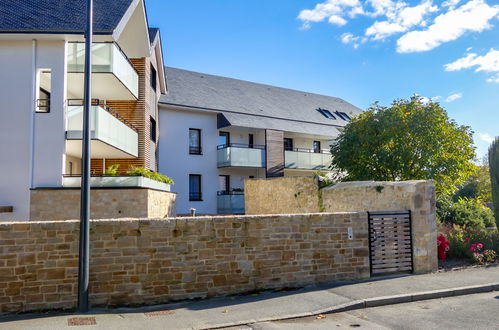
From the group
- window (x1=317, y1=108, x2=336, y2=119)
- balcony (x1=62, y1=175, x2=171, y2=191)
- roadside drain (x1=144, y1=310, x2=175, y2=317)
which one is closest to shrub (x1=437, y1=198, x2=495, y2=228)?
balcony (x1=62, y1=175, x2=171, y2=191)

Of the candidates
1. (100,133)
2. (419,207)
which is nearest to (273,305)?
(419,207)

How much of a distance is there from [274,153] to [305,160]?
9.10 ft

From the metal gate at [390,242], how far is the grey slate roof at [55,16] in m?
10.6

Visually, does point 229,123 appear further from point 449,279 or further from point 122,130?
point 449,279

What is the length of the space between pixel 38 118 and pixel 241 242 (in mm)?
9408

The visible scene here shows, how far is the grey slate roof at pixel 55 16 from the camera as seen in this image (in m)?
14.2

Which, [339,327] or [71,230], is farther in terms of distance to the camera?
[71,230]

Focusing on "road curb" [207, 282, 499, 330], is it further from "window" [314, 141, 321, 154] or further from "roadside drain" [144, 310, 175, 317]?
"window" [314, 141, 321, 154]

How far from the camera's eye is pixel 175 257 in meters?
8.33

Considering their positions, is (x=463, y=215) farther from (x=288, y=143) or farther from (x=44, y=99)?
(x=44, y=99)

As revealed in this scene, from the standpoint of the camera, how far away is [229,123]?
2562cm

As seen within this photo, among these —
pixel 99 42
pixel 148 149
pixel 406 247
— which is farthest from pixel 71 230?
pixel 148 149

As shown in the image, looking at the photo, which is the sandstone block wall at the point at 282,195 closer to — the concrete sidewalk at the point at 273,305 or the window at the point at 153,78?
the concrete sidewalk at the point at 273,305

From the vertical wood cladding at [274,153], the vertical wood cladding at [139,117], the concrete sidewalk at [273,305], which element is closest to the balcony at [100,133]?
the vertical wood cladding at [139,117]
